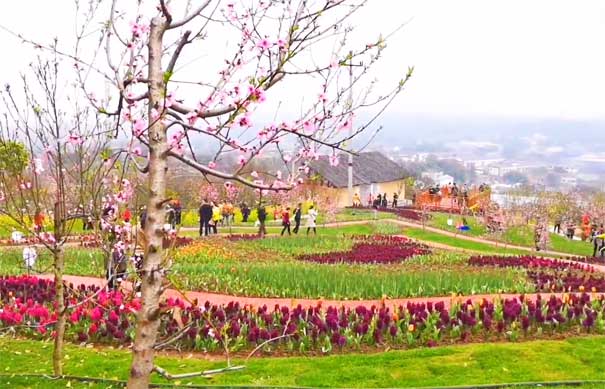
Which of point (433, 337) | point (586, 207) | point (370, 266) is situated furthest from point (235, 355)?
point (586, 207)

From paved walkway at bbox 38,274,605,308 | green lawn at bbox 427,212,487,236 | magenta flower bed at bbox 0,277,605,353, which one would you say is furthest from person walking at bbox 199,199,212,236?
magenta flower bed at bbox 0,277,605,353

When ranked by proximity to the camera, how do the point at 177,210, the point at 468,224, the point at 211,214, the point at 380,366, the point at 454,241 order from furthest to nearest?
1. the point at 468,224
2. the point at 454,241
3. the point at 211,214
4. the point at 177,210
5. the point at 380,366

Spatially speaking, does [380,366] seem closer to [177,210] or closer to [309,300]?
[177,210]

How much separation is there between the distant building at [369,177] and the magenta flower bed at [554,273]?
2955 cm

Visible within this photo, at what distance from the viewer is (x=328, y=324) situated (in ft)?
26.2

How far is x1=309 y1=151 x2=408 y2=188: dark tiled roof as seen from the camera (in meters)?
49.5

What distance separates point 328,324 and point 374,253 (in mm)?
10743

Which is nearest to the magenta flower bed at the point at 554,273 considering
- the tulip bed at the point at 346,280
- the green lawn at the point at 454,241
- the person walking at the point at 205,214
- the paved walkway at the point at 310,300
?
the tulip bed at the point at 346,280

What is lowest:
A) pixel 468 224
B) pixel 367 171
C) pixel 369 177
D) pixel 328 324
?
pixel 328 324

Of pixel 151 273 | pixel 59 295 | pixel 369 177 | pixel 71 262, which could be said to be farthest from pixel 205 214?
pixel 369 177

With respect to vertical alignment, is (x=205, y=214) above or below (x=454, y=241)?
above

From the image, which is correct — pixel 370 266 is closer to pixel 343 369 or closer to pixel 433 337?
pixel 433 337

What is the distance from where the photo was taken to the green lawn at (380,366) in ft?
21.1

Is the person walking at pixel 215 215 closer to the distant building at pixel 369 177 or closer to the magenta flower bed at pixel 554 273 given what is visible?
the magenta flower bed at pixel 554 273
